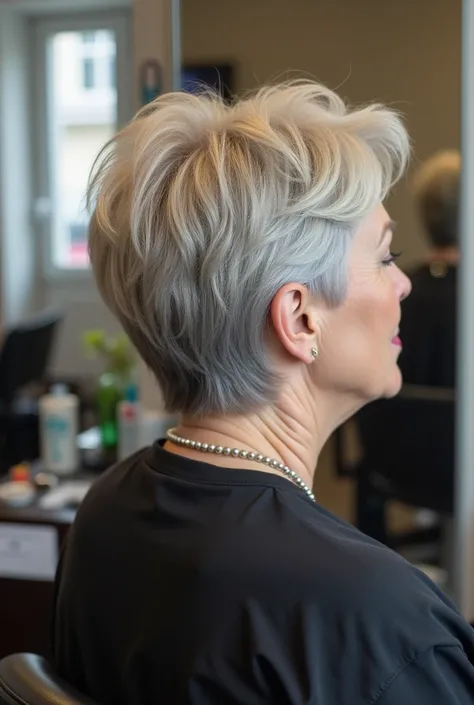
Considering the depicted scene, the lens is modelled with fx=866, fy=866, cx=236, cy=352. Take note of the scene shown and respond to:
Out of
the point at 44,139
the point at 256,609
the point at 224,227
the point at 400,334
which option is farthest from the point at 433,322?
the point at 44,139

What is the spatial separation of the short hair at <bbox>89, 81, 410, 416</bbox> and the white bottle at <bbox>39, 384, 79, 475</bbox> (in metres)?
0.73

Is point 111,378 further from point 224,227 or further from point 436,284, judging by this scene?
point 224,227

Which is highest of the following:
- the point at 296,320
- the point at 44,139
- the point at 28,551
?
the point at 44,139

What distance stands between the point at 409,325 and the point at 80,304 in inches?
51.4

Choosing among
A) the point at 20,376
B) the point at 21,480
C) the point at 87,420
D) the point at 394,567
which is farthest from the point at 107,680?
the point at 20,376

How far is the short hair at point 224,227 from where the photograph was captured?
813 millimetres

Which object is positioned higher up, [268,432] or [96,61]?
[96,61]

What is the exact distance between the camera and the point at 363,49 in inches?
60.0

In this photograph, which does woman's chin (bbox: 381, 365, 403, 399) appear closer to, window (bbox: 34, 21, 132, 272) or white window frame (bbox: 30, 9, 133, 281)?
white window frame (bbox: 30, 9, 133, 281)

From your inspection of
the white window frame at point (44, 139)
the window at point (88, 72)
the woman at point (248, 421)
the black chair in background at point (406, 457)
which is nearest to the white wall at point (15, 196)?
the white window frame at point (44, 139)

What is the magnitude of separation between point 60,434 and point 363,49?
889 mm

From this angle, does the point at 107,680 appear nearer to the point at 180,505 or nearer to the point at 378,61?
the point at 180,505

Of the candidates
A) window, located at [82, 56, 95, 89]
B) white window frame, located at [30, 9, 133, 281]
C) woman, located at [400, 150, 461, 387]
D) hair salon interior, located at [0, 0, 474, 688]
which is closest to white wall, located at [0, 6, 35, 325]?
white window frame, located at [30, 9, 133, 281]

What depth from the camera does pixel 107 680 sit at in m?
0.84
